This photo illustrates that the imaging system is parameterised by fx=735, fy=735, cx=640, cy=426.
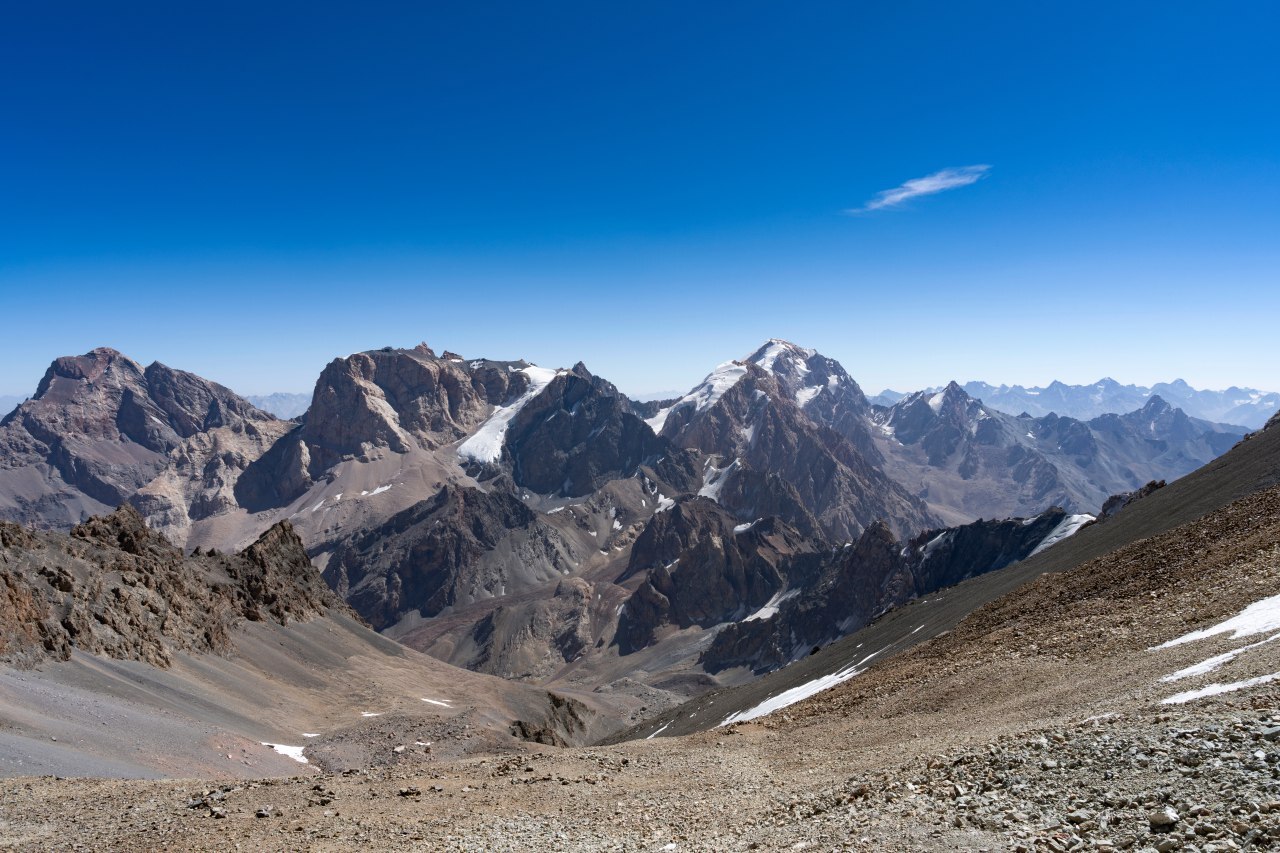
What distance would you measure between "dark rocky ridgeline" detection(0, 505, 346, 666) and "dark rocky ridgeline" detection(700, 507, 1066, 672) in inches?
4453

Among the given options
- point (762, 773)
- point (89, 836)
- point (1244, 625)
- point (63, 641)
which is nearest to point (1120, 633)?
point (1244, 625)

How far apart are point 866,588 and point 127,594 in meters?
159

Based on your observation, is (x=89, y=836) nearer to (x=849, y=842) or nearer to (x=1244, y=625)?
(x=849, y=842)

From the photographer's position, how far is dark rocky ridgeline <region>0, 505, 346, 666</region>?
54.9m

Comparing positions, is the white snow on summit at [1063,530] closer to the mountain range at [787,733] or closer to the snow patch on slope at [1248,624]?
the mountain range at [787,733]

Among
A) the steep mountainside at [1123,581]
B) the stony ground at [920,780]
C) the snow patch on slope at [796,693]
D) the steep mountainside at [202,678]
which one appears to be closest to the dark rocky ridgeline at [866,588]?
the steep mountainside at [202,678]

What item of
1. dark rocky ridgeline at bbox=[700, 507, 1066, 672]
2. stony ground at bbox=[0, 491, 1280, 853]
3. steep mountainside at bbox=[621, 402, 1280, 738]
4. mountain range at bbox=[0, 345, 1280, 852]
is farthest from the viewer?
dark rocky ridgeline at bbox=[700, 507, 1066, 672]

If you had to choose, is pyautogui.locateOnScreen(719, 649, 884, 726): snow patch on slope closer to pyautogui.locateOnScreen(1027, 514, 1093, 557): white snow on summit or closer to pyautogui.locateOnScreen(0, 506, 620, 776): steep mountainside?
pyautogui.locateOnScreen(0, 506, 620, 776): steep mountainside

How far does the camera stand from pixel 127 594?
6938 cm

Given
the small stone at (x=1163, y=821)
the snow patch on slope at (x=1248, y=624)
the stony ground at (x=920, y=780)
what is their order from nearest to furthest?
the small stone at (x=1163, y=821)
the stony ground at (x=920, y=780)
the snow patch on slope at (x=1248, y=624)

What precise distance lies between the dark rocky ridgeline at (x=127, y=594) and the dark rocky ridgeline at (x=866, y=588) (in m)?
113

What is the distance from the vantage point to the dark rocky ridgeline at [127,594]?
2160 inches

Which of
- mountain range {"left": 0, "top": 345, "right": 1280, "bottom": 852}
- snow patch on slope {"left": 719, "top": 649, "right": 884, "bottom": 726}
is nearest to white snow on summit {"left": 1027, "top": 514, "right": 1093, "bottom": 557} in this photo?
mountain range {"left": 0, "top": 345, "right": 1280, "bottom": 852}

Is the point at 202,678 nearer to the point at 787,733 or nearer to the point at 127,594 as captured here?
the point at 127,594
